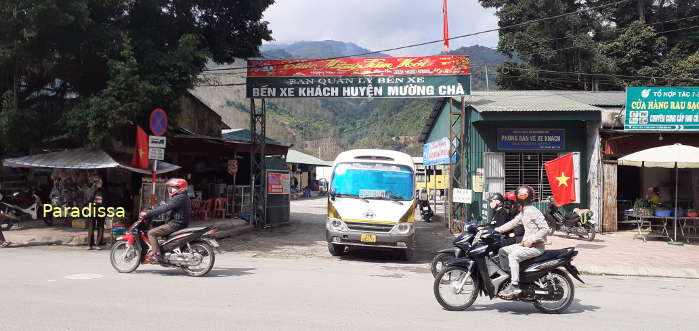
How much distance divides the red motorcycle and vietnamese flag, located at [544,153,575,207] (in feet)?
32.9

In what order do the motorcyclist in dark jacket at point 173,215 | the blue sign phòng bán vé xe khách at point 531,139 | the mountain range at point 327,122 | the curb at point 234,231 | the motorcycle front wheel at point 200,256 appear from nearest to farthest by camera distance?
the motorcyclist in dark jacket at point 173,215, the motorcycle front wheel at point 200,256, the curb at point 234,231, the blue sign phòng bán vé xe khách at point 531,139, the mountain range at point 327,122

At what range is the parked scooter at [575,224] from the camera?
612 inches

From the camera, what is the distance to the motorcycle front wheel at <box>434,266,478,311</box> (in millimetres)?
6633

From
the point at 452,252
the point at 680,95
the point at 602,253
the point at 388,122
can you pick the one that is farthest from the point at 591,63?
the point at 388,122

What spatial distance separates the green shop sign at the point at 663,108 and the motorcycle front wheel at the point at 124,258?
15.1m

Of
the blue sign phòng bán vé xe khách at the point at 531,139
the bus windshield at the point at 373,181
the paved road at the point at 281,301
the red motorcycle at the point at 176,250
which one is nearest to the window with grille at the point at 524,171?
the blue sign phòng bán vé xe khách at the point at 531,139

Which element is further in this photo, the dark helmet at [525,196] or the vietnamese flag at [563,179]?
the vietnamese flag at [563,179]

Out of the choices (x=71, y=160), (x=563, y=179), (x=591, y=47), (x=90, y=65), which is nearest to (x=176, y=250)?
(x=71, y=160)

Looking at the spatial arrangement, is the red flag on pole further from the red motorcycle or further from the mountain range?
the mountain range

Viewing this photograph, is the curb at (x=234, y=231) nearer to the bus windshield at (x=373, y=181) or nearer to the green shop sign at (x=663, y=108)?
the bus windshield at (x=373, y=181)

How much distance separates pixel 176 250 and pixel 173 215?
1.93 ft

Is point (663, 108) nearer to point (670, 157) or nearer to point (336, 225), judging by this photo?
point (670, 157)

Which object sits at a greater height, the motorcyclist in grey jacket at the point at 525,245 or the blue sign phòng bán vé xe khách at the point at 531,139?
the blue sign phòng bán vé xe khách at the point at 531,139

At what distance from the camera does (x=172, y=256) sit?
8.65 metres
